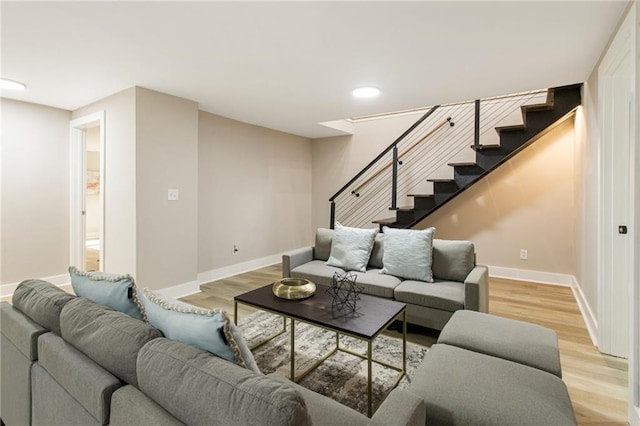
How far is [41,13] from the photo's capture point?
1863 mm

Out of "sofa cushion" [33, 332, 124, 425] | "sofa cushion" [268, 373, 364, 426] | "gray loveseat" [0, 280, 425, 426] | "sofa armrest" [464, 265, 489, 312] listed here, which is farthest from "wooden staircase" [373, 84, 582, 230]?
"sofa cushion" [33, 332, 124, 425]

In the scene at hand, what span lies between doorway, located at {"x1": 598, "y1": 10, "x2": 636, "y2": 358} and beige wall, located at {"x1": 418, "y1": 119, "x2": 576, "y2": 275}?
1.91 metres

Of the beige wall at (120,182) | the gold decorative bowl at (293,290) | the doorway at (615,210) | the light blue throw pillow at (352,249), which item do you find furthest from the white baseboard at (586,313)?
the beige wall at (120,182)

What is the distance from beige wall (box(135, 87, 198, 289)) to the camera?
10.4 feet

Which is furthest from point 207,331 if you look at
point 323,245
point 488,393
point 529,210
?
point 529,210

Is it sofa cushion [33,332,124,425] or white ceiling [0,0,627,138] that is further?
white ceiling [0,0,627,138]

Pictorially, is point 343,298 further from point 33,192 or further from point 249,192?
point 33,192

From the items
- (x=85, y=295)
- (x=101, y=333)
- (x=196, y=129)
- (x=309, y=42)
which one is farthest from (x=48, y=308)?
(x=196, y=129)

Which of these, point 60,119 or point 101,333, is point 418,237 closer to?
point 101,333

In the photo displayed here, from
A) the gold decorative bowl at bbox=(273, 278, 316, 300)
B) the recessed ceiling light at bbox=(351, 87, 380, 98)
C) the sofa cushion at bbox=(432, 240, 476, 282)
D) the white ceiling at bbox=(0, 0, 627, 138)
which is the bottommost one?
the gold decorative bowl at bbox=(273, 278, 316, 300)

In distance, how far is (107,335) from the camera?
3.45 ft

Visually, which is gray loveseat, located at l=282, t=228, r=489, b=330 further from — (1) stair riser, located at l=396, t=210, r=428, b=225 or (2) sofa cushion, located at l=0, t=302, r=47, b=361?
(2) sofa cushion, located at l=0, t=302, r=47, b=361

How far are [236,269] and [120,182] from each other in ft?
6.65

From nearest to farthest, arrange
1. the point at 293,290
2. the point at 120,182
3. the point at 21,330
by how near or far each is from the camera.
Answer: the point at 21,330
the point at 293,290
the point at 120,182
